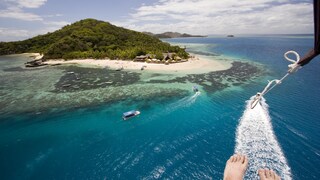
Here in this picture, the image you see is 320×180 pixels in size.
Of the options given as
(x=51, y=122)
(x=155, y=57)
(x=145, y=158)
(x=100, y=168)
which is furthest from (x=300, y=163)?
(x=155, y=57)

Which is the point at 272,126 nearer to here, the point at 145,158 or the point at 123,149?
the point at 145,158

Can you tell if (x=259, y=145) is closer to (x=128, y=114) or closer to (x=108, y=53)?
(x=128, y=114)

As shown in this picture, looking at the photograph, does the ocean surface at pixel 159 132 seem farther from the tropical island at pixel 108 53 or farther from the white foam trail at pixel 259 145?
the tropical island at pixel 108 53

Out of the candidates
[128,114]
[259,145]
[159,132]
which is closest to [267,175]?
[259,145]

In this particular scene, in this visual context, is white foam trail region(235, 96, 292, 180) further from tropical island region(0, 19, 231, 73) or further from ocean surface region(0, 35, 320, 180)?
tropical island region(0, 19, 231, 73)

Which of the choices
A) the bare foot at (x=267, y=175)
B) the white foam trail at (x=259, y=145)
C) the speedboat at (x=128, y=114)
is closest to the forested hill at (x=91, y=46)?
the speedboat at (x=128, y=114)
